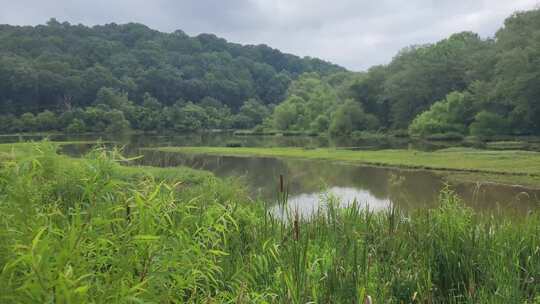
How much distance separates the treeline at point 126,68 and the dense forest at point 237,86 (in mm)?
291

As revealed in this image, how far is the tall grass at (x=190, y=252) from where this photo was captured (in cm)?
225

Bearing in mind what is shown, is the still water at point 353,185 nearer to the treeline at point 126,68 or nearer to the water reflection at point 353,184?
the water reflection at point 353,184

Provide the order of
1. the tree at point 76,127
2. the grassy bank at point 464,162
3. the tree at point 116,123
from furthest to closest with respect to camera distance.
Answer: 1. the tree at point 116,123
2. the tree at point 76,127
3. the grassy bank at point 464,162

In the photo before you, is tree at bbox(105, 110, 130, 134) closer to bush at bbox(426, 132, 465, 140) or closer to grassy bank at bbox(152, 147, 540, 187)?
grassy bank at bbox(152, 147, 540, 187)

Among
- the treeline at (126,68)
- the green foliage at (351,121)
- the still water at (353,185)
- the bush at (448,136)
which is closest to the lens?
the still water at (353,185)

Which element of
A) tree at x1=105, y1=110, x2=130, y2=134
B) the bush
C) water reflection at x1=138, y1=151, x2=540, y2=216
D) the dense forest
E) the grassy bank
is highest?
the dense forest

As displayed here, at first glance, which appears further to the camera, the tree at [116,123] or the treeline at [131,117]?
the tree at [116,123]

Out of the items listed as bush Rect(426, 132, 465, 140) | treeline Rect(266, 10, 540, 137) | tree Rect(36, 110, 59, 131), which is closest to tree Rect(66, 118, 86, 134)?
tree Rect(36, 110, 59, 131)

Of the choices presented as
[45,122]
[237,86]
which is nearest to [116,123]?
[45,122]

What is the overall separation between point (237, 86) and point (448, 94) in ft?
242

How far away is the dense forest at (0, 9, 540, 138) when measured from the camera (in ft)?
173

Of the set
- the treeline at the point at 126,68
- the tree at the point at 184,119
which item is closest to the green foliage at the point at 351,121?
the tree at the point at 184,119


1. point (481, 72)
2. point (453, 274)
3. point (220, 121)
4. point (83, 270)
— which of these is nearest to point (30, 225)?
point (83, 270)

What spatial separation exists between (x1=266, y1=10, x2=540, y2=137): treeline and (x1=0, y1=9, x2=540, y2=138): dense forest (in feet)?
0.52
